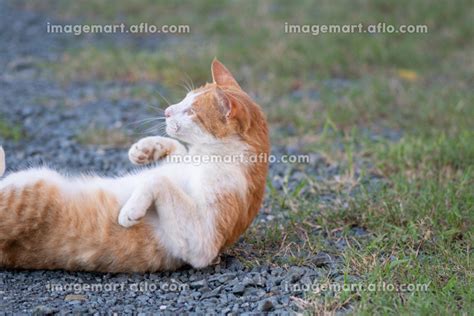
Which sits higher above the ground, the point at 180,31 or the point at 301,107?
the point at 180,31

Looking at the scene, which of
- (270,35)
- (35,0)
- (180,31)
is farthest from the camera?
(35,0)

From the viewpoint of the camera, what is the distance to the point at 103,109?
686 cm

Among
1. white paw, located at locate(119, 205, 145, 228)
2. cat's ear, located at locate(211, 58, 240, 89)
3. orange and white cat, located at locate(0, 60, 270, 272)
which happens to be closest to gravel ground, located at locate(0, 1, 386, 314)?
orange and white cat, located at locate(0, 60, 270, 272)

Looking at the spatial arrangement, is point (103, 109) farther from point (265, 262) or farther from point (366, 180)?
point (265, 262)

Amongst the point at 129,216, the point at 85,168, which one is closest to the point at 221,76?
the point at 129,216

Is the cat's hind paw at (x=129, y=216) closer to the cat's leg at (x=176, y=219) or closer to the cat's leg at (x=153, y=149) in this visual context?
the cat's leg at (x=176, y=219)

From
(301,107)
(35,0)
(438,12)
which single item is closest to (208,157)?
(301,107)

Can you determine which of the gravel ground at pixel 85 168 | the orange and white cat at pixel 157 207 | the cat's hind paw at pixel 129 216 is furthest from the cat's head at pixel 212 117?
the gravel ground at pixel 85 168

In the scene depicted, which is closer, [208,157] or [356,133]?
[208,157]

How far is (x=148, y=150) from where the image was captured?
4.38 metres

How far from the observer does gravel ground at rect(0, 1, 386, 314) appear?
11.8 ft

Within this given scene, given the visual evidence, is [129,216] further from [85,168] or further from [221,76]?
[85,168]

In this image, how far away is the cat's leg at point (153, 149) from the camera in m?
4.36

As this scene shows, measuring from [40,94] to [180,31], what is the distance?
2.71m
